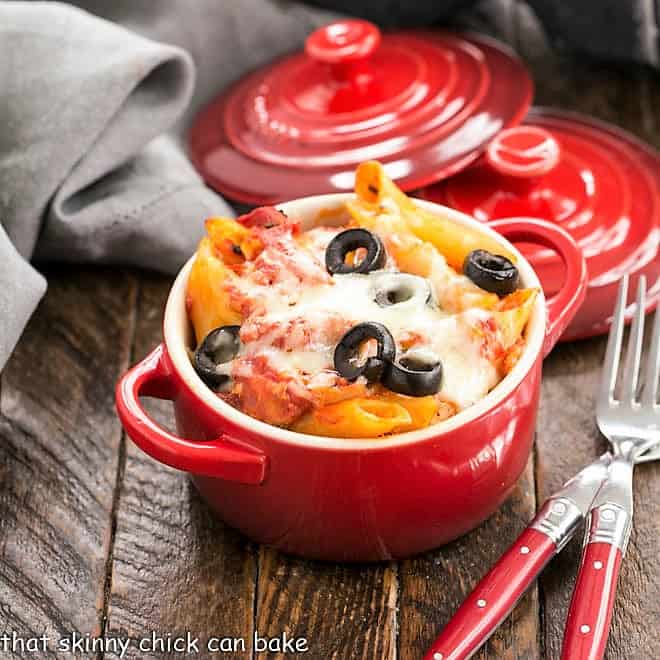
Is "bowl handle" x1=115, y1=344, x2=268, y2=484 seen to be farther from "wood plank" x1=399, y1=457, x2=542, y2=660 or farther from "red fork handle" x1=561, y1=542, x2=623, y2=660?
"red fork handle" x1=561, y1=542, x2=623, y2=660

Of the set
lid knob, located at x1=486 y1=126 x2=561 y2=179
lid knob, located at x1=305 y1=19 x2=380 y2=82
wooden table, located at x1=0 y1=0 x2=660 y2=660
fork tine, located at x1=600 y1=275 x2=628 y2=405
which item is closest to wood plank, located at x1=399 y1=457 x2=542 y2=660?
wooden table, located at x1=0 y1=0 x2=660 y2=660

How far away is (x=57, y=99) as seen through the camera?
62.8 inches

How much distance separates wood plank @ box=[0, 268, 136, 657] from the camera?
128 cm

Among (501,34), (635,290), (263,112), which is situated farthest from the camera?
(501,34)

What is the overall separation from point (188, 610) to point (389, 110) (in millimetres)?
819

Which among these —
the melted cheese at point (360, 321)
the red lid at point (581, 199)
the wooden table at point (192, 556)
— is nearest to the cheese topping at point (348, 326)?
the melted cheese at point (360, 321)

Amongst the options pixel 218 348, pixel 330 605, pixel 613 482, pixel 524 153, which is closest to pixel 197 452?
pixel 218 348

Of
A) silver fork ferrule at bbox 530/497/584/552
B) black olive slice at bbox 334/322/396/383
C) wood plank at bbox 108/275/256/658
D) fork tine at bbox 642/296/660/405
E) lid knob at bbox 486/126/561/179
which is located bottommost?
fork tine at bbox 642/296/660/405

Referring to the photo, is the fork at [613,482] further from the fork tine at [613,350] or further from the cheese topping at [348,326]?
the cheese topping at [348,326]

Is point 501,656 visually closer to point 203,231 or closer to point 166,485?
point 166,485

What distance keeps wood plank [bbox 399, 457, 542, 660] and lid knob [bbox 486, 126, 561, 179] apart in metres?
0.46

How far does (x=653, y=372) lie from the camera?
140 cm

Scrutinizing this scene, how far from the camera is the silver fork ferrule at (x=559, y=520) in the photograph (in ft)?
4.03

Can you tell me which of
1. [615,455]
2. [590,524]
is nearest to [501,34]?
[615,455]
